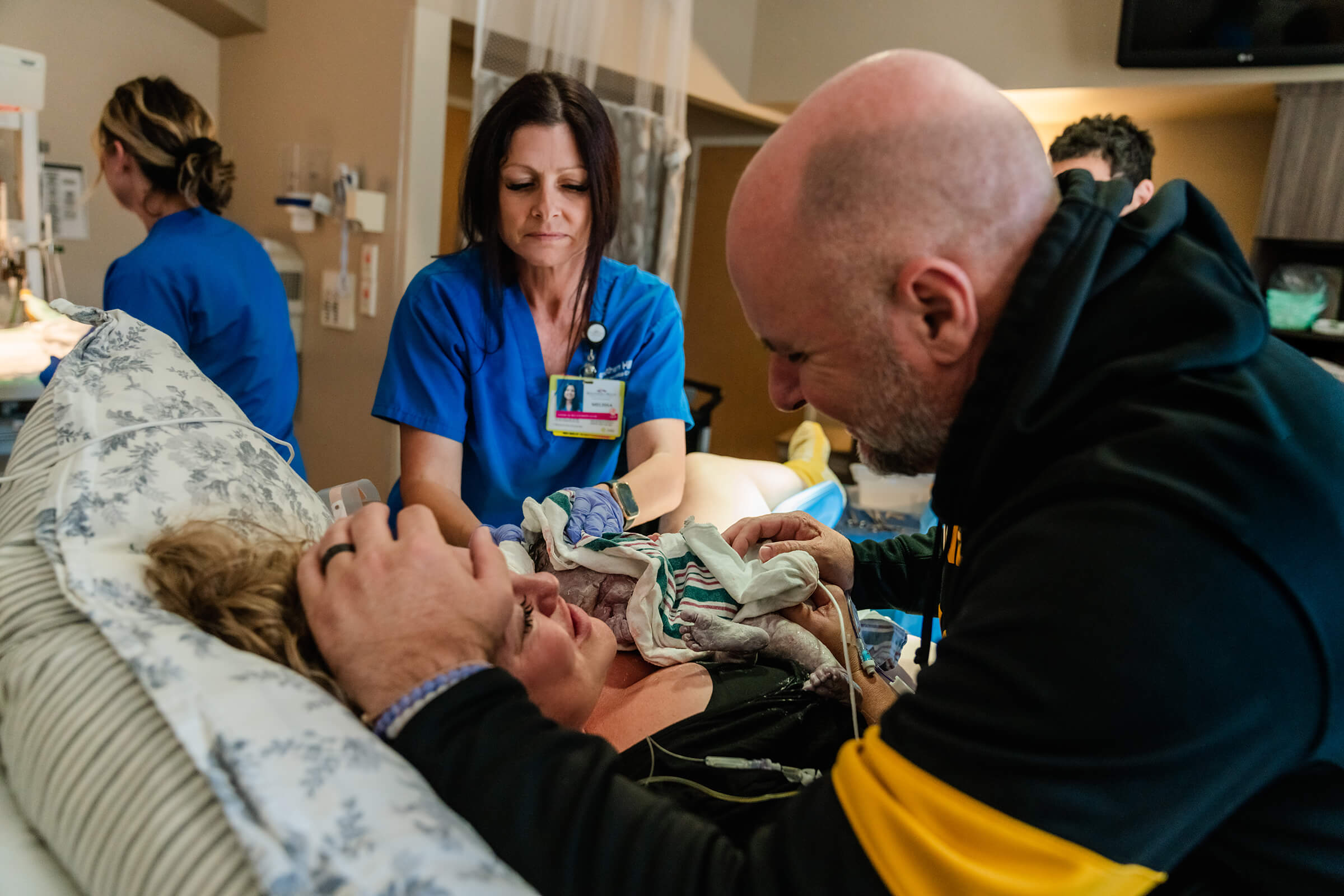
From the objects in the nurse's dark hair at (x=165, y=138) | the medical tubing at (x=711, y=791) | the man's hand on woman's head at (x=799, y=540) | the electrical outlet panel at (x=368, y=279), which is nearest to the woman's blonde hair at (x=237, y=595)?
the medical tubing at (x=711, y=791)

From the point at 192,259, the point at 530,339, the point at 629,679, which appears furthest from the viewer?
the point at 192,259

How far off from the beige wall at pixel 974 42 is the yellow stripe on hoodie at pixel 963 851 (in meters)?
4.04

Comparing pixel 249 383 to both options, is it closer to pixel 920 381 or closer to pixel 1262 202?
pixel 920 381

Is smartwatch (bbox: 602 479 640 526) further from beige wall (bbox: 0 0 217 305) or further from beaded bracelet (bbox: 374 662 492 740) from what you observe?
beige wall (bbox: 0 0 217 305)

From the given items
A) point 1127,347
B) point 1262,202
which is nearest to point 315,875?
point 1127,347

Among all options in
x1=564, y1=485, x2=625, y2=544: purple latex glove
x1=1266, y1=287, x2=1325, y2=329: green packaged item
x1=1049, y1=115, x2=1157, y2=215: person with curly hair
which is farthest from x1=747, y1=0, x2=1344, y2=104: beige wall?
x1=564, y1=485, x2=625, y2=544: purple latex glove

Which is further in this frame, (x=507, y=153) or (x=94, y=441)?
(x=507, y=153)

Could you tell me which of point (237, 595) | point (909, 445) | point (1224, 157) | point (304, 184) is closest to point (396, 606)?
point (237, 595)

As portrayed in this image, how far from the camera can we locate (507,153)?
6.11 ft

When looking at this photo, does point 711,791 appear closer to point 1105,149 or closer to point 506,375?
point 506,375

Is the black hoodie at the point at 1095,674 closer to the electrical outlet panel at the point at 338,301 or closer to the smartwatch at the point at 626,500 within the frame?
the smartwatch at the point at 626,500

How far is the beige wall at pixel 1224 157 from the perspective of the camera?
4.23 m

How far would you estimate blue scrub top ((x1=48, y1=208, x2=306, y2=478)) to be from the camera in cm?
229

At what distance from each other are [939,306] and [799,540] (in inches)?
28.6
